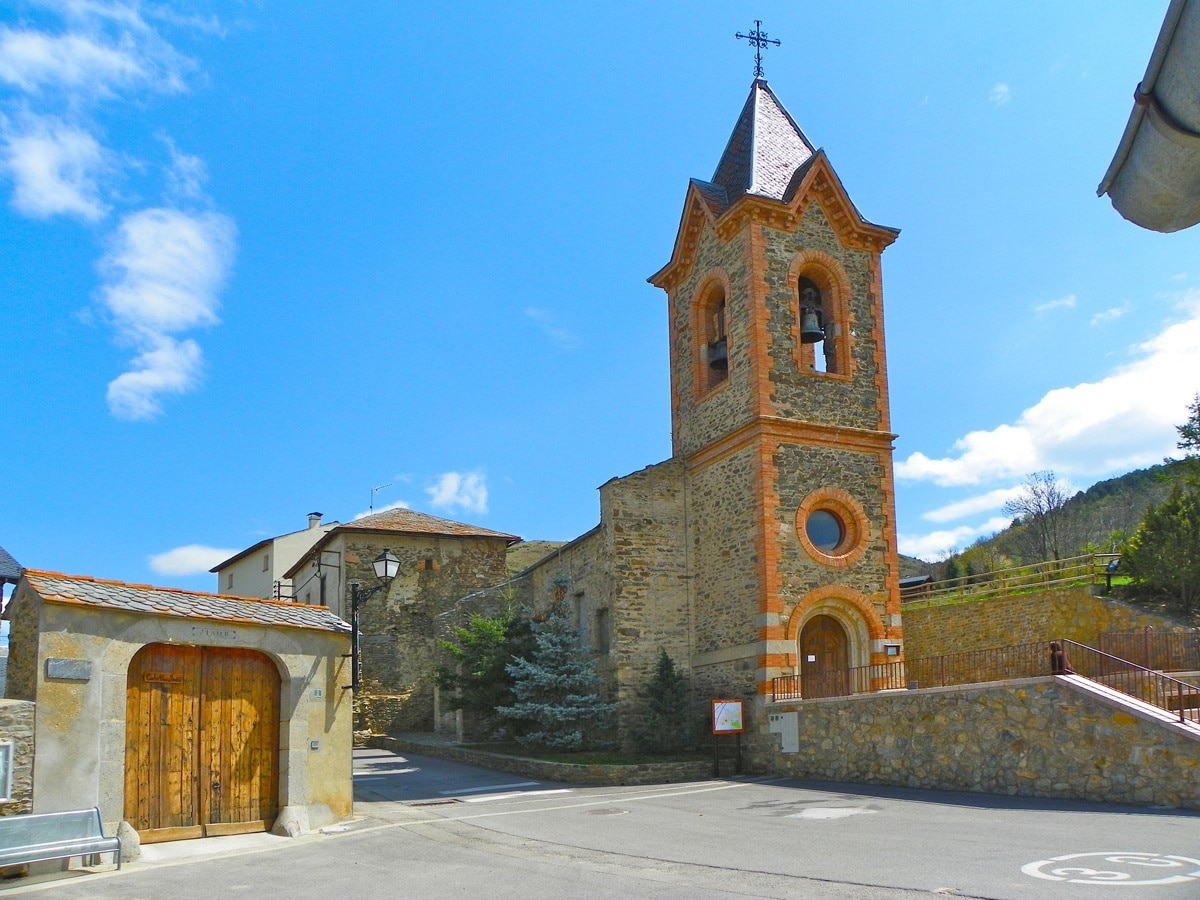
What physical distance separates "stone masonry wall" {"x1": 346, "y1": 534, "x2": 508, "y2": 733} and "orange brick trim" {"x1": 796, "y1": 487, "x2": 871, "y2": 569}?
14.4 meters

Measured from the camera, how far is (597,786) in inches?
752

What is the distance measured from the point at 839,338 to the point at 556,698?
10793 mm

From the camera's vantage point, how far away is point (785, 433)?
2191cm

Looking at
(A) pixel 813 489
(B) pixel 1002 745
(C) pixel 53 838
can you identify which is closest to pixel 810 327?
(A) pixel 813 489

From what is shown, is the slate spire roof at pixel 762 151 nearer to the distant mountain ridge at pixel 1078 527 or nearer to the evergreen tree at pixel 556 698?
the evergreen tree at pixel 556 698

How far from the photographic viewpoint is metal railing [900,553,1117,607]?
89.1ft

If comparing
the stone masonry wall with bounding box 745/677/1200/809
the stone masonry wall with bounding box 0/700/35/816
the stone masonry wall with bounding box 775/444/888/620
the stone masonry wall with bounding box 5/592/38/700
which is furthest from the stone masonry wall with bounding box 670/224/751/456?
the stone masonry wall with bounding box 0/700/35/816

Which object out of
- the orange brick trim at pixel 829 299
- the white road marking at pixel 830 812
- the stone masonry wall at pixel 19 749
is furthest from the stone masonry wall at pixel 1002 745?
the stone masonry wall at pixel 19 749

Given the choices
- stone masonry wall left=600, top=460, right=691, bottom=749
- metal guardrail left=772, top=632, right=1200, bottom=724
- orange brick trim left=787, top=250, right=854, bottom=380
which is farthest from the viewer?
orange brick trim left=787, top=250, right=854, bottom=380

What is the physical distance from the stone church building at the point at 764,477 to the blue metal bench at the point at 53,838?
13.0 metres

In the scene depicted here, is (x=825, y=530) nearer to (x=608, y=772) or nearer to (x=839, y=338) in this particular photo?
(x=839, y=338)

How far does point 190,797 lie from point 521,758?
9.51 metres

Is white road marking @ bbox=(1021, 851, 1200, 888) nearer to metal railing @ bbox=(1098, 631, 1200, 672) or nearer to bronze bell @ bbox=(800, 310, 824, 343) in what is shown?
metal railing @ bbox=(1098, 631, 1200, 672)

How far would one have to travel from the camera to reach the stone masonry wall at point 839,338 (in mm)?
22469
